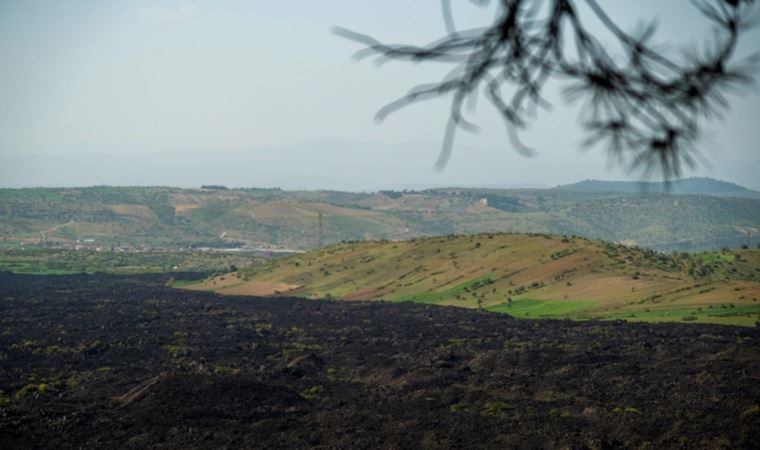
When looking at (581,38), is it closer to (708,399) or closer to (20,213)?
(708,399)

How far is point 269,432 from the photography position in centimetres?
2667

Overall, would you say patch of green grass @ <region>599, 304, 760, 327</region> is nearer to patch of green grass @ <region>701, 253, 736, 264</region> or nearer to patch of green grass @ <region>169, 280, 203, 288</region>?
patch of green grass @ <region>701, 253, 736, 264</region>

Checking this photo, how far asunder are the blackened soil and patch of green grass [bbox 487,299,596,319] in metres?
4.39

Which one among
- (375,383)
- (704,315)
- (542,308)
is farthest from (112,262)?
(375,383)

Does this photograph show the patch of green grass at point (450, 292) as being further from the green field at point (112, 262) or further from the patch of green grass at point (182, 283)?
the green field at point (112, 262)

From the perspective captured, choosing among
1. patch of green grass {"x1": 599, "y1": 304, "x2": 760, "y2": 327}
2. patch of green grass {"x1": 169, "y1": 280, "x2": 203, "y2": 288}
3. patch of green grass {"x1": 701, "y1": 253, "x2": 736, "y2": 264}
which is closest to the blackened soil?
patch of green grass {"x1": 599, "y1": 304, "x2": 760, "y2": 327}

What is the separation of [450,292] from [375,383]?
41038 mm

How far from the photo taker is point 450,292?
76.8 metres

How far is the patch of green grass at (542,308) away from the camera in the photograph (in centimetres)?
6203

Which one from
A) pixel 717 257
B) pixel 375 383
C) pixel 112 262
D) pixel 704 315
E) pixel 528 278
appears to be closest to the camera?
pixel 375 383

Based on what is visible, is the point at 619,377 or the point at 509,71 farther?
the point at 619,377

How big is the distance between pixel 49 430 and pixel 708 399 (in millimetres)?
18607

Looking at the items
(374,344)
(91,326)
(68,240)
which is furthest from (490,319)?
(68,240)

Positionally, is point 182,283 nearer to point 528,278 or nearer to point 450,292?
point 450,292
